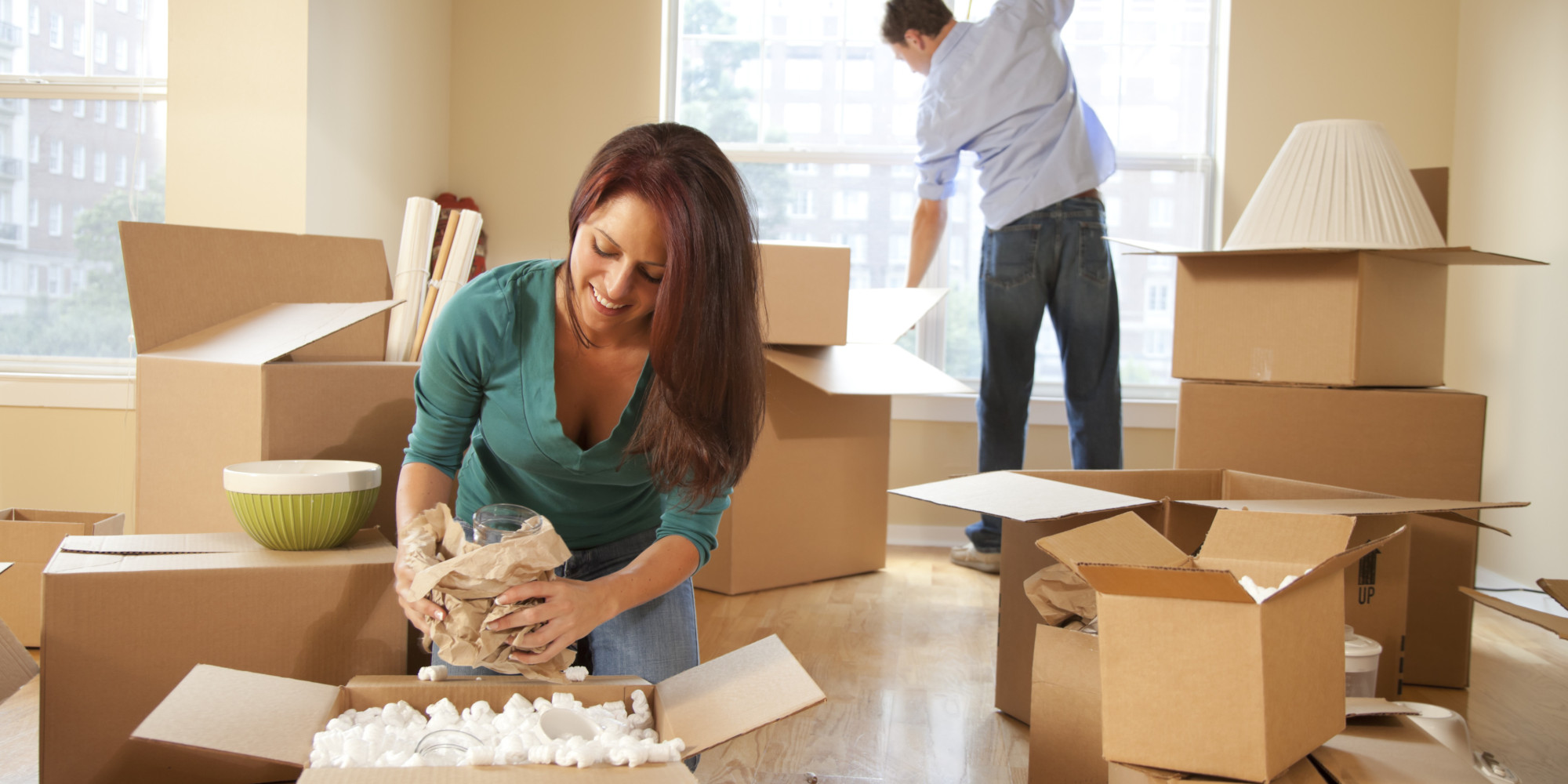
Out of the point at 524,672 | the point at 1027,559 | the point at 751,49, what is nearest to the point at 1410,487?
the point at 1027,559

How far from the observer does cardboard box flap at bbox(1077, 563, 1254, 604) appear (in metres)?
0.85

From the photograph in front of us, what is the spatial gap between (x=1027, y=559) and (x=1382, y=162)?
0.95 m

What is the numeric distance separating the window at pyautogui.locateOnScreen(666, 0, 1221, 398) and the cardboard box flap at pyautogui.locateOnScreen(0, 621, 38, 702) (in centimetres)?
246

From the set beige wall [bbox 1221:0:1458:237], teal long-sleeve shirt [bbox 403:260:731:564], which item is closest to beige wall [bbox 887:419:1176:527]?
beige wall [bbox 1221:0:1458:237]

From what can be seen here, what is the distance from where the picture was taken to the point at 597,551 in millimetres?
1326

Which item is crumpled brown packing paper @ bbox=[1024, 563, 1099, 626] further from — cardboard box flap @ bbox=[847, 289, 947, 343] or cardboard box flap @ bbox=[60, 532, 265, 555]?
cardboard box flap @ bbox=[847, 289, 947, 343]

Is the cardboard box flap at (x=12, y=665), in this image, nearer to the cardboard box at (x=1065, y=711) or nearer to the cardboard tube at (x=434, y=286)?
the cardboard tube at (x=434, y=286)

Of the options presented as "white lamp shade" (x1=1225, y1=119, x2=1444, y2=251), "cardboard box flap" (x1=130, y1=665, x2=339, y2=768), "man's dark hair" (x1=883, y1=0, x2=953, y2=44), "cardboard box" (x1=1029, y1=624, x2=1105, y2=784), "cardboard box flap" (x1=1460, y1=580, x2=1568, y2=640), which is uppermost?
"man's dark hair" (x1=883, y1=0, x2=953, y2=44)

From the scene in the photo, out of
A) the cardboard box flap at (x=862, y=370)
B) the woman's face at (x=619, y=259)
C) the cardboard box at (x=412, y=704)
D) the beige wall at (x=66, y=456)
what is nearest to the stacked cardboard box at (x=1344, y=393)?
the cardboard box flap at (x=862, y=370)

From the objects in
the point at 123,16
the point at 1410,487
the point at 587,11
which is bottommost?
the point at 1410,487

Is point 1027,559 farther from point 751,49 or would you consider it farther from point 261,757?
point 751,49

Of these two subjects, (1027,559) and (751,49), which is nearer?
(1027,559)

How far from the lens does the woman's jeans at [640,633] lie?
125 cm

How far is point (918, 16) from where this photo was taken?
8.51 ft
